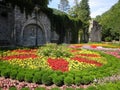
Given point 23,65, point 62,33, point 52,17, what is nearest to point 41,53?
point 23,65

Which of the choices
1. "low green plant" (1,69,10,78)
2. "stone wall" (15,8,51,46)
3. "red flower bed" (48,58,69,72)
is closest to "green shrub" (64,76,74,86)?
"red flower bed" (48,58,69,72)

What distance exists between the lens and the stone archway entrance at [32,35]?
2505 centimetres

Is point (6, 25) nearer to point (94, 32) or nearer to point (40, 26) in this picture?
point (40, 26)

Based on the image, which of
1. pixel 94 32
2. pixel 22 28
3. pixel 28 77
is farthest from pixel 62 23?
pixel 28 77

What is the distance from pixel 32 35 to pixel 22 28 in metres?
1.97

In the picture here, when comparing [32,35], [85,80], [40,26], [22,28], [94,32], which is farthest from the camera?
[94,32]

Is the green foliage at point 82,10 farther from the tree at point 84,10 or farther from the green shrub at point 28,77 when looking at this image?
the green shrub at point 28,77

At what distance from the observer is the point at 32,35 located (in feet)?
85.1

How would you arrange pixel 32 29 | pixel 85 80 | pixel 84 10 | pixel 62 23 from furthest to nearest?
pixel 84 10 → pixel 62 23 → pixel 32 29 → pixel 85 80

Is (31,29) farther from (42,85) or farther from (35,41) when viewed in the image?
(42,85)

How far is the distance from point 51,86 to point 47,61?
317 centimetres

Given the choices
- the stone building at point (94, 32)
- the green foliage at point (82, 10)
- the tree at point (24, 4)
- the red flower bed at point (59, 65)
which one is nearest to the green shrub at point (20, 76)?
the red flower bed at point (59, 65)

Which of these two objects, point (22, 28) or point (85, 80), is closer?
point (85, 80)

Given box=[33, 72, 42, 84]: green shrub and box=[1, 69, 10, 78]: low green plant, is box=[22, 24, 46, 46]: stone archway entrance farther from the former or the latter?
box=[33, 72, 42, 84]: green shrub
